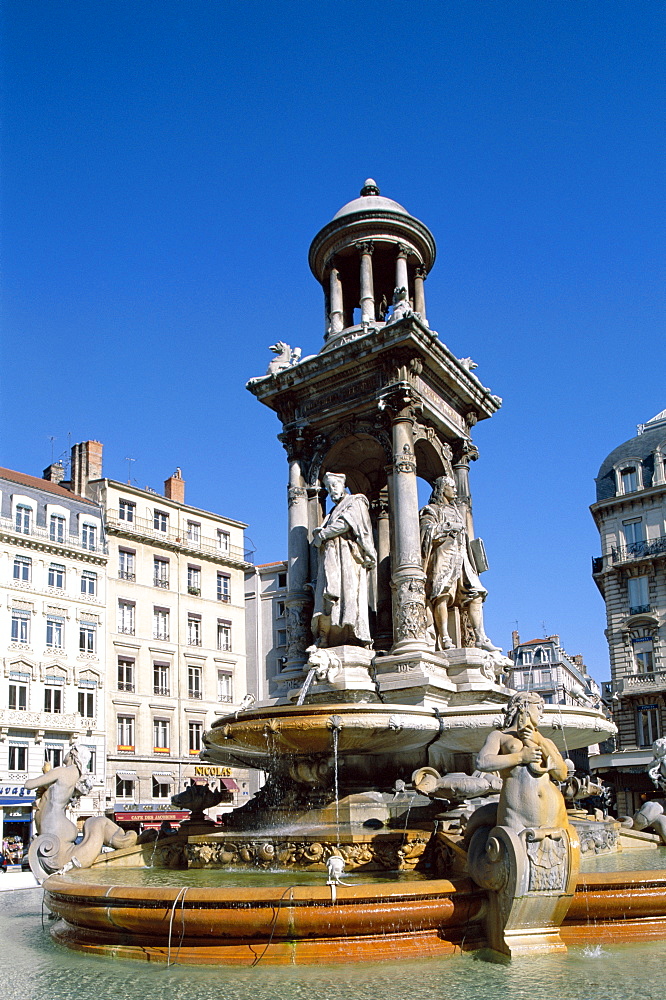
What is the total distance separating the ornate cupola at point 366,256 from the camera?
57.9ft

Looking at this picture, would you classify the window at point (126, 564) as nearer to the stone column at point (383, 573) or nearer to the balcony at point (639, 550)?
the balcony at point (639, 550)

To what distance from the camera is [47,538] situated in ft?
155

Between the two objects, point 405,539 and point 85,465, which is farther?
point 85,465

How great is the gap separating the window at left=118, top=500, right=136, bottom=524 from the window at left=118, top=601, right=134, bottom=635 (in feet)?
16.6

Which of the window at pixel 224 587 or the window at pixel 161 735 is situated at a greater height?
the window at pixel 224 587

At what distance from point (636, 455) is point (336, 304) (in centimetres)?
4114

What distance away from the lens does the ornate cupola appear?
17.6 metres

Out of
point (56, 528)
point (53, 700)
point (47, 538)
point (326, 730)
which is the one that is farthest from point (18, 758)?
point (326, 730)

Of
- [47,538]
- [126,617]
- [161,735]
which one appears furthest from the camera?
[126,617]

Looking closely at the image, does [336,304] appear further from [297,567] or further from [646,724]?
[646,724]

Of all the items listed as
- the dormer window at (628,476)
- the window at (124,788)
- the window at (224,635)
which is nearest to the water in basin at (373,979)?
the window at (124,788)

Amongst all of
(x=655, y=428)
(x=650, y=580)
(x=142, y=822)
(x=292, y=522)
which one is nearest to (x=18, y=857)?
(x=142, y=822)

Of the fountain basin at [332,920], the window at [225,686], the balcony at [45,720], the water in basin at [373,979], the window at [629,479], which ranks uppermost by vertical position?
the window at [629,479]

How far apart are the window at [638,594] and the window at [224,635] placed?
80.5 feet
